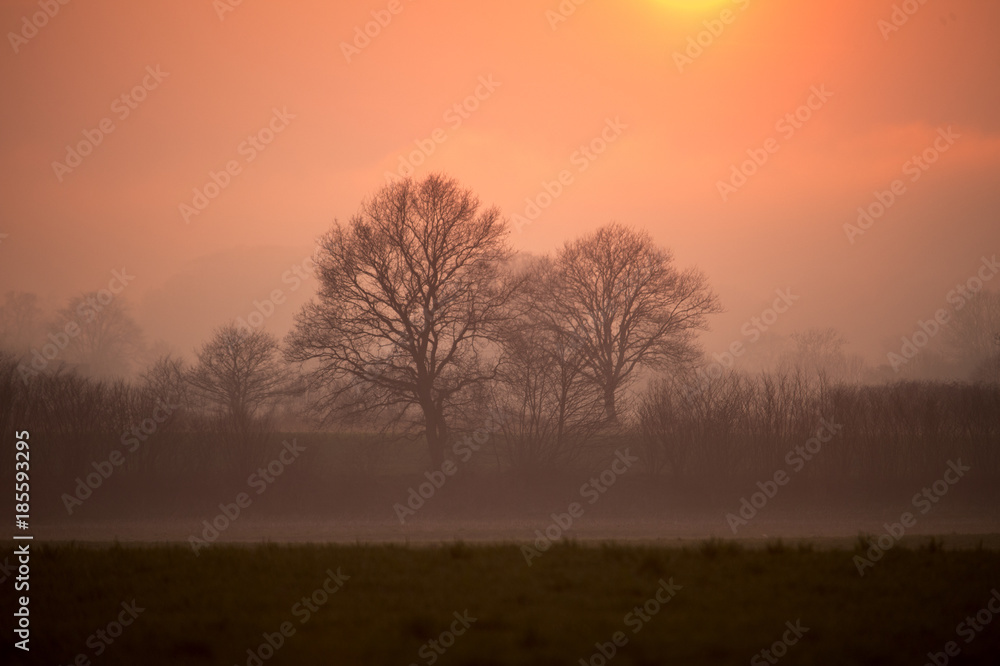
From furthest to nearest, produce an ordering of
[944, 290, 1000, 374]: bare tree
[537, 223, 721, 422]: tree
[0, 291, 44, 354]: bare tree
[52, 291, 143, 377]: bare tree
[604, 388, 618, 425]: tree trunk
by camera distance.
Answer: [0, 291, 44, 354]: bare tree
[52, 291, 143, 377]: bare tree
[944, 290, 1000, 374]: bare tree
[537, 223, 721, 422]: tree
[604, 388, 618, 425]: tree trunk

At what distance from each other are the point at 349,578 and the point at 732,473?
25.2 m

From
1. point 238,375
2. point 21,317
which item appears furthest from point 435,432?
point 21,317

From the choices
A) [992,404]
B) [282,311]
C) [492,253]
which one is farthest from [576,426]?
[282,311]

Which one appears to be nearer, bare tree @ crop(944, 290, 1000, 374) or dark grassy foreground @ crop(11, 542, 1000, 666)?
dark grassy foreground @ crop(11, 542, 1000, 666)

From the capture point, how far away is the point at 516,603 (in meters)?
9.95

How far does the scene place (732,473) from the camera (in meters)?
32.8

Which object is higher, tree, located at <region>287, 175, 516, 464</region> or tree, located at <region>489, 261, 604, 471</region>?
tree, located at <region>287, 175, 516, 464</region>

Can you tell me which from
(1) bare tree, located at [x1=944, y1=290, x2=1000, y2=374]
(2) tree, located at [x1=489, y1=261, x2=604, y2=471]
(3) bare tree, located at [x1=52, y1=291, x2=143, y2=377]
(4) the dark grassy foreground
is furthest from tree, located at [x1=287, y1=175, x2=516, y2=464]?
(1) bare tree, located at [x1=944, y1=290, x2=1000, y2=374]

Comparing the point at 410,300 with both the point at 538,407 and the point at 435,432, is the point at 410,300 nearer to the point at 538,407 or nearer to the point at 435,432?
the point at 435,432

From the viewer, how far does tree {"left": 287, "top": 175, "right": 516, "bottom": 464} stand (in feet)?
106

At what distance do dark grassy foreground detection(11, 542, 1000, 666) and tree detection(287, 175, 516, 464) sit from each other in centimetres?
1925

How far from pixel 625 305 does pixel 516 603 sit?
35951mm

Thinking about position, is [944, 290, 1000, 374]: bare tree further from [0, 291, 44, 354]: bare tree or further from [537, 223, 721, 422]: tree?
[0, 291, 44, 354]: bare tree

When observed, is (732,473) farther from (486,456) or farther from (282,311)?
(282,311)
